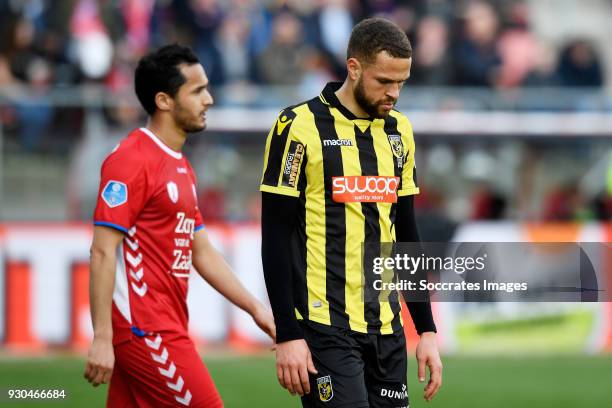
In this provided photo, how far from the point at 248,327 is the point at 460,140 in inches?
125

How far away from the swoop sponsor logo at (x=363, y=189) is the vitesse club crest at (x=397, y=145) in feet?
0.38

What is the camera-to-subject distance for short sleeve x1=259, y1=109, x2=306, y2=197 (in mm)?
4598

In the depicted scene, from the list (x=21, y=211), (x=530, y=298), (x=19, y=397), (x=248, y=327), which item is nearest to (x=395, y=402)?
(x=530, y=298)

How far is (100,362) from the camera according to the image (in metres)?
4.82

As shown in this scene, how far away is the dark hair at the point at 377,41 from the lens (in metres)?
4.58

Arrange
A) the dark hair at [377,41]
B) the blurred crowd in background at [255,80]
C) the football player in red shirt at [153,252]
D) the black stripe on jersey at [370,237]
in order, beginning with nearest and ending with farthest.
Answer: the dark hair at [377,41] → the black stripe on jersey at [370,237] → the football player in red shirt at [153,252] → the blurred crowd in background at [255,80]

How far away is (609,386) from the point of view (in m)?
10.6

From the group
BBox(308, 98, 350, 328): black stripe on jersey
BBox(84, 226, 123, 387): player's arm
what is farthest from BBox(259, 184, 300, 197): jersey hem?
BBox(84, 226, 123, 387): player's arm

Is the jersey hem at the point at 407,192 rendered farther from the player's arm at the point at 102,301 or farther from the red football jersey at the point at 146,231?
the player's arm at the point at 102,301

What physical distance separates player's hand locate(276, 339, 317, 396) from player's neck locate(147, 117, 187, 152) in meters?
1.37

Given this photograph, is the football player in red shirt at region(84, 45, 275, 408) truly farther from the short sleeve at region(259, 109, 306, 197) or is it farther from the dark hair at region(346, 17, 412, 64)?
the dark hair at region(346, 17, 412, 64)

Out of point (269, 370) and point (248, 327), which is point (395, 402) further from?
point (248, 327)

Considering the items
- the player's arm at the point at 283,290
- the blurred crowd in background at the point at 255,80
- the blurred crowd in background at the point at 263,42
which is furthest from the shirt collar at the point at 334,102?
the blurred crowd in background at the point at 263,42

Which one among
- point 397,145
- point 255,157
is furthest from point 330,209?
point 255,157
